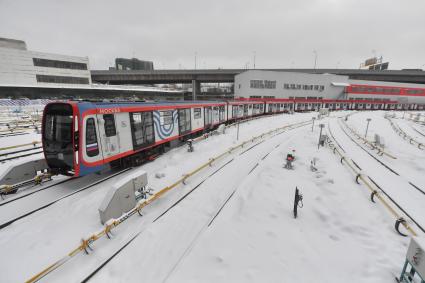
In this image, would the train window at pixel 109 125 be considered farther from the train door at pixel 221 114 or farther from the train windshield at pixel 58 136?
the train door at pixel 221 114

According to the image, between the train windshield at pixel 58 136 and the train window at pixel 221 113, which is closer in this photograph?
the train windshield at pixel 58 136

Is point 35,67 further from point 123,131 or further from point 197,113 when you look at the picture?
point 123,131

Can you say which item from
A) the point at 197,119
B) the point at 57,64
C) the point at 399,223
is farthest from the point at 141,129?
the point at 57,64

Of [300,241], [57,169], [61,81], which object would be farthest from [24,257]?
[61,81]

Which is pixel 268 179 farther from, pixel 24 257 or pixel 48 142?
pixel 48 142

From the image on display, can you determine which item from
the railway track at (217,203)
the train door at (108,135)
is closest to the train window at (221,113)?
the railway track at (217,203)

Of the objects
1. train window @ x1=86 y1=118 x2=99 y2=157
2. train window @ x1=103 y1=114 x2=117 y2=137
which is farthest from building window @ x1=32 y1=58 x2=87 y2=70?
train window @ x1=86 y1=118 x2=99 y2=157

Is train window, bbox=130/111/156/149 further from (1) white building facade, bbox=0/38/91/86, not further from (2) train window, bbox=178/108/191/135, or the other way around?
(1) white building facade, bbox=0/38/91/86

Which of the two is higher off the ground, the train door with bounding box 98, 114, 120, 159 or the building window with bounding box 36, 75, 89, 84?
the building window with bounding box 36, 75, 89, 84

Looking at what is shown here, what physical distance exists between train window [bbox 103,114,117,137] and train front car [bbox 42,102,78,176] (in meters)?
1.28

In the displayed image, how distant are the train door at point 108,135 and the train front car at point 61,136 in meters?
1.04

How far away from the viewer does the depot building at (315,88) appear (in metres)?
50.9

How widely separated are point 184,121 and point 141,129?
5.00 metres

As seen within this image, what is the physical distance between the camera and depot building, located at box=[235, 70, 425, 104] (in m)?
50.9
